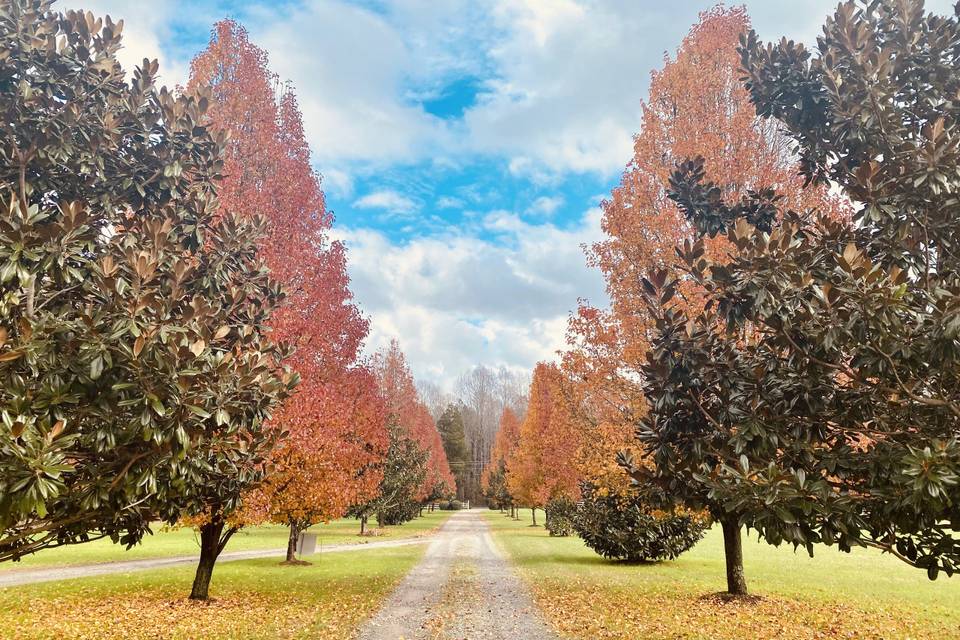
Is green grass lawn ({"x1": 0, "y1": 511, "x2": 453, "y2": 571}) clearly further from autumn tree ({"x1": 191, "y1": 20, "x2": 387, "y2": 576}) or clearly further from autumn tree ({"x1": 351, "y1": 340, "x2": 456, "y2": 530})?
autumn tree ({"x1": 191, "y1": 20, "x2": 387, "y2": 576})

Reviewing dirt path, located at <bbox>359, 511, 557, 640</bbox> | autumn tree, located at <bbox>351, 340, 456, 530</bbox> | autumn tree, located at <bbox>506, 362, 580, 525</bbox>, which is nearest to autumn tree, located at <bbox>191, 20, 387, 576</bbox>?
dirt path, located at <bbox>359, 511, 557, 640</bbox>

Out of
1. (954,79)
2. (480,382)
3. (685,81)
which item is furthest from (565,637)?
(480,382)

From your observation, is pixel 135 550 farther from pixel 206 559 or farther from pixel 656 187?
pixel 656 187

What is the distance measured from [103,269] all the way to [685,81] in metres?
14.0

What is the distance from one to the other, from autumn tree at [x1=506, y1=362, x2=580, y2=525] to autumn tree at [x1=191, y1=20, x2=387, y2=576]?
758 centimetres

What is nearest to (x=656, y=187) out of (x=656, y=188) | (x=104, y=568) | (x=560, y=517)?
(x=656, y=188)

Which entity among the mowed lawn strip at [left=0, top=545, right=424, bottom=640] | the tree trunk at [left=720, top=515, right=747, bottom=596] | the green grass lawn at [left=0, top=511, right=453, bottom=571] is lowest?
the green grass lawn at [left=0, top=511, right=453, bottom=571]

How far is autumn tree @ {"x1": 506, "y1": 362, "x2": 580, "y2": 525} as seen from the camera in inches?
875

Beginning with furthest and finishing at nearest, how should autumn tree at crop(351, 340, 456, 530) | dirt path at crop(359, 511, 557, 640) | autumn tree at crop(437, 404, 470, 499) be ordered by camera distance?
autumn tree at crop(437, 404, 470, 499)
autumn tree at crop(351, 340, 456, 530)
dirt path at crop(359, 511, 557, 640)

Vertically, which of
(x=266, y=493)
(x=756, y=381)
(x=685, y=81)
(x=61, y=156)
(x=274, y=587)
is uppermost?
(x=685, y=81)

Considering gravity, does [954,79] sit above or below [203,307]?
above

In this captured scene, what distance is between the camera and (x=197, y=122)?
22.4ft

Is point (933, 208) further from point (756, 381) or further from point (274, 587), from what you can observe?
point (274, 587)

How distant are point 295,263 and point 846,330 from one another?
11.9 m
